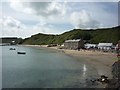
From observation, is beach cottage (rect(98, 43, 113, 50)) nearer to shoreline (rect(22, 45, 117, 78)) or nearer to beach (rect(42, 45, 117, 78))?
shoreline (rect(22, 45, 117, 78))

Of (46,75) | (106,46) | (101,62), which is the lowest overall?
(46,75)

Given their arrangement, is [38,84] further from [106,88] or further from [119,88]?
[119,88]

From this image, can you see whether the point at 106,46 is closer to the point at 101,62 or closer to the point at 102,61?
the point at 102,61

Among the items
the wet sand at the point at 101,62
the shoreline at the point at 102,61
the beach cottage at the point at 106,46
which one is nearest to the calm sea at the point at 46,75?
the wet sand at the point at 101,62

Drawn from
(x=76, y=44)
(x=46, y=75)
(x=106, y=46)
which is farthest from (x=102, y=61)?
(x=76, y=44)

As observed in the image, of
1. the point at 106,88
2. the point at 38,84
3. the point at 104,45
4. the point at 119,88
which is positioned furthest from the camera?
the point at 104,45

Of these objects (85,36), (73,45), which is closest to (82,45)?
(73,45)

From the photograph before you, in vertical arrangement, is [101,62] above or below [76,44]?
below

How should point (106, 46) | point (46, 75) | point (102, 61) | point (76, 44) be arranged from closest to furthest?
point (46, 75) < point (102, 61) < point (106, 46) < point (76, 44)

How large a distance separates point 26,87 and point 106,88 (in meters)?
8.85

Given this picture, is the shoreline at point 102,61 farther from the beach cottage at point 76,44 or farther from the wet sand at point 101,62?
the beach cottage at point 76,44

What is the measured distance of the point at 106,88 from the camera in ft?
78.2

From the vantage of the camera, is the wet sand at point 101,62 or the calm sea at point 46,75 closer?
the calm sea at point 46,75

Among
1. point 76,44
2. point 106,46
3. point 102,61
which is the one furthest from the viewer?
point 76,44
